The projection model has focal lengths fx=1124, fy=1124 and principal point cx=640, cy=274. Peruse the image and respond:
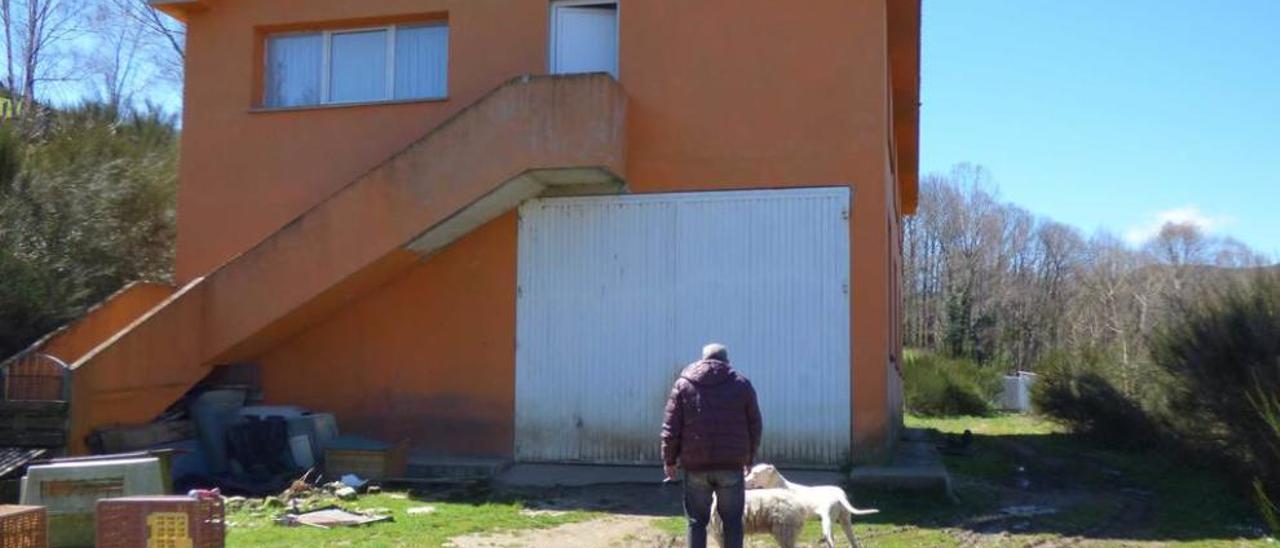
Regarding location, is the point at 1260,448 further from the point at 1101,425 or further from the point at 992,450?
the point at 1101,425

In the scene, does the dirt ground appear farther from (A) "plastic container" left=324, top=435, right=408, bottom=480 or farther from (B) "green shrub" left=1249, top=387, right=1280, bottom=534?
(A) "plastic container" left=324, top=435, right=408, bottom=480

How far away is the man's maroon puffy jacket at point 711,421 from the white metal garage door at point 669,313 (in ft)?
16.4

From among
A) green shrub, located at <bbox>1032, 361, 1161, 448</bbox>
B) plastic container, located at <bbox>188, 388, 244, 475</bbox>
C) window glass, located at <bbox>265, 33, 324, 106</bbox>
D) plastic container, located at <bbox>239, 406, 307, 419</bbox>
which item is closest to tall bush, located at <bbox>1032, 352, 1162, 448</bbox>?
green shrub, located at <bbox>1032, 361, 1161, 448</bbox>

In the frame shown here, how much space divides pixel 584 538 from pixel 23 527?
4.42 m

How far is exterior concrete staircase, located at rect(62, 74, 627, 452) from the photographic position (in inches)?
489

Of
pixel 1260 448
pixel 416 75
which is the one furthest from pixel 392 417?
pixel 1260 448

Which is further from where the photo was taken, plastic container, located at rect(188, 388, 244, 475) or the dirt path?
plastic container, located at rect(188, 388, 244, 475)

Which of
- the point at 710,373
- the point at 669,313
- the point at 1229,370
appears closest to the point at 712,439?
the point at 710,373

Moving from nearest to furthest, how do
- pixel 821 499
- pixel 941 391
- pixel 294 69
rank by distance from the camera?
1. pixel 821 499
2. pixel 294 69
3. pixel 941 391

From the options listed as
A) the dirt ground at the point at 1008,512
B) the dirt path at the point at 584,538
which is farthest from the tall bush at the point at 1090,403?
the dirt path at the point at 584,538

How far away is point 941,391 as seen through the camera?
87.8 feet

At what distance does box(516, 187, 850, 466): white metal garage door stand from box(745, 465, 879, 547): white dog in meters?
3.84

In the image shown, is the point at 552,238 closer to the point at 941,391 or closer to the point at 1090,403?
the point at 1090,403

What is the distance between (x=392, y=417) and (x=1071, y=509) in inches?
312
